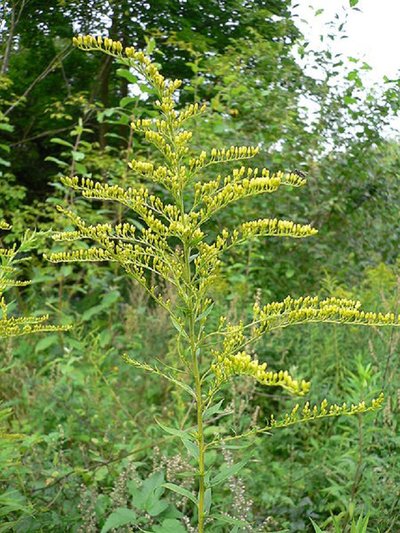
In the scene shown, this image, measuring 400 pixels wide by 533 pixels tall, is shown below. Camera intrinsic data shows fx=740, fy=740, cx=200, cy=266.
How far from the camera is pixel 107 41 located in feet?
6.70

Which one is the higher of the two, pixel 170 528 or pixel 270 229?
pixel 270 229

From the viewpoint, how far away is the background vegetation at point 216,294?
2.98m

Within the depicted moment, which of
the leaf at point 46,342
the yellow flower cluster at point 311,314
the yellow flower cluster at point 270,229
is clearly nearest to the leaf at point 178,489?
the yellow flower cluster at point 311,314

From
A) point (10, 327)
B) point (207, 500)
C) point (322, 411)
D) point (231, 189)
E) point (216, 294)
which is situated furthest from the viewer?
point (216, 294)

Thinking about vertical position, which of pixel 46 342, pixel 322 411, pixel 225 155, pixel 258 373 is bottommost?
pixel 46 342

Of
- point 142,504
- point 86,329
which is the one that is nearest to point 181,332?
point 142,504

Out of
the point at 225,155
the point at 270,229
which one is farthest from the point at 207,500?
the point at 225,155

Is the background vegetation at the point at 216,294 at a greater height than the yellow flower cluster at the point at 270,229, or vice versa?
the yellow flower cluster at the point at 270,229

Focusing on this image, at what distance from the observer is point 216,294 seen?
5543 millimetres

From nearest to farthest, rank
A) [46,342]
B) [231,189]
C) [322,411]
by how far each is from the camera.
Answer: [322,411] < [231,189] < [46,342]

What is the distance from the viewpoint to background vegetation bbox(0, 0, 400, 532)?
298 cm

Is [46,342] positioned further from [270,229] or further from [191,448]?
[270,229]

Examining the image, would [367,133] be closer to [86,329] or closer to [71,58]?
[86,329]

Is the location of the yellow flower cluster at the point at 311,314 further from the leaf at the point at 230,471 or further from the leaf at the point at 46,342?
the leaf at the point at 46,342
